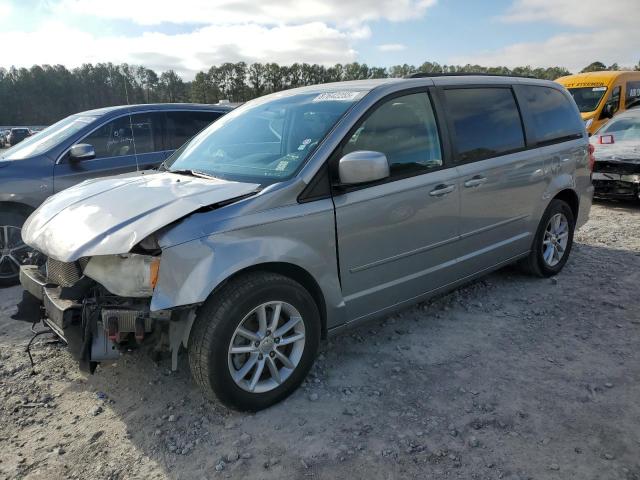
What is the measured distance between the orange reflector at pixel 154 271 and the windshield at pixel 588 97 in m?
13.3

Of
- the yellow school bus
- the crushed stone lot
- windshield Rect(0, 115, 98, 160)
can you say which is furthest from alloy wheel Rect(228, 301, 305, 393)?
the yellow school bus

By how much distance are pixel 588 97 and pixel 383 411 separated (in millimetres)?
13024

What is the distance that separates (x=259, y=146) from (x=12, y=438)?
228 cm

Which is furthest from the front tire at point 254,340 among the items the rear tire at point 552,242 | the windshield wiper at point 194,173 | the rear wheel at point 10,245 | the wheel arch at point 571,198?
the rear wheel at point 10,245

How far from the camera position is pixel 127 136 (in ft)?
19.5

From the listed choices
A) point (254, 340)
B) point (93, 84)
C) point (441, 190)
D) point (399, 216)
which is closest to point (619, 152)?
point (441, 190)

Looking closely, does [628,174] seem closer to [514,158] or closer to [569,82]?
[514,158]

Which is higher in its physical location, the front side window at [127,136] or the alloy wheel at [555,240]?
the front side window at [127,136]

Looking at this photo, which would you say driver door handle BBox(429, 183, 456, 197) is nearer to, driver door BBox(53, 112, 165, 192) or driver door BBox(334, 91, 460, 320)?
driver door BBox(334, 91, 460, 320)

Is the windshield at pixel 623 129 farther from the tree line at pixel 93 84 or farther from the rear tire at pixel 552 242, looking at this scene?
the tree line at pixel 93 84

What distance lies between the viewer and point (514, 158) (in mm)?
4238

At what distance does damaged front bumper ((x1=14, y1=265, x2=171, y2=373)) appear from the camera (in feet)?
8.33

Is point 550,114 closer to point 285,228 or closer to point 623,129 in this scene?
point 285,228

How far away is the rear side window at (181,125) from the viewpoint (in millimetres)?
6277
